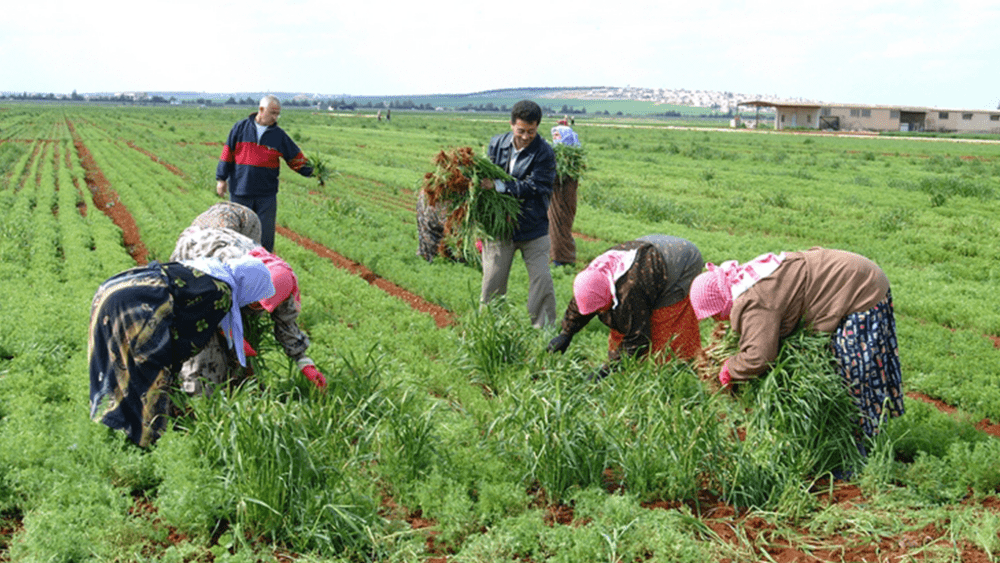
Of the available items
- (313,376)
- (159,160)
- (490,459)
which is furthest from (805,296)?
(159,160)

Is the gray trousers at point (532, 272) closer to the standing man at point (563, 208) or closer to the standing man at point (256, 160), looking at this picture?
the standing man at point (256, 160)

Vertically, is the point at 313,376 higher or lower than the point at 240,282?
lower

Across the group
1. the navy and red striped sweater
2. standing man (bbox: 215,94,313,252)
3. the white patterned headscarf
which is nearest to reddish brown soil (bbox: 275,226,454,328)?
standing man (bbox: 215,94,313,252)

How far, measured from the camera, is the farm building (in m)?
60.9

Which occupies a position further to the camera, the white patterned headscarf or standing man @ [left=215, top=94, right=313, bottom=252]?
standing man @ [left=215, top=94, right=313, bottom=252]

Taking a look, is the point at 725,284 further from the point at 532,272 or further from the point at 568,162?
the point at 568,162

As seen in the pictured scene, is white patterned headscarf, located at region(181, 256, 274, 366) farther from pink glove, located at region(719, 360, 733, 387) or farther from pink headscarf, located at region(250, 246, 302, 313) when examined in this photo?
pink glove, located at region(719, 360, 733, 387)

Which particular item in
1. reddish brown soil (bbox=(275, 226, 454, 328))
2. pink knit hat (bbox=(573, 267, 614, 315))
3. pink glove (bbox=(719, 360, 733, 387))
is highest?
pink knit hat (bbox=(573, 267, 614, 315))

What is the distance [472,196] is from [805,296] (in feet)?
9.68

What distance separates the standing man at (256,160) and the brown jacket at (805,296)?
5372 millimetres

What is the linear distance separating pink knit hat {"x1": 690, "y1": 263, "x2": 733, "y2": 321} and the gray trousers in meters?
2.29

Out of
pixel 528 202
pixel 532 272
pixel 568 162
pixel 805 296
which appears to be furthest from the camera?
pixel 568 162

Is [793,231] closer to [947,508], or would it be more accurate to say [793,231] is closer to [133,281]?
[947,508]

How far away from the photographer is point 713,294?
14.1 feet
